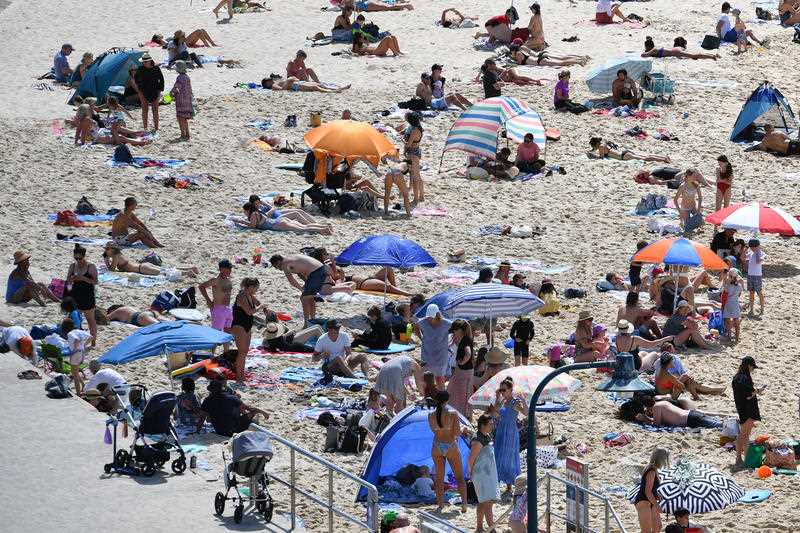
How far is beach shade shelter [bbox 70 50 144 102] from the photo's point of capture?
28875 millimetres

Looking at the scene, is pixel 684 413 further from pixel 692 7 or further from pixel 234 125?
pixel 692 7

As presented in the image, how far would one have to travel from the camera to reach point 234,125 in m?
28.5

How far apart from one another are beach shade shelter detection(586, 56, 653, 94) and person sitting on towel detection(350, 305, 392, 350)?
11780 mm

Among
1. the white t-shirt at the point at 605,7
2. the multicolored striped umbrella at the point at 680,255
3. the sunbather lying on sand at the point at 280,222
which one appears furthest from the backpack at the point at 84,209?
the white t-shirt at the point at 605,7

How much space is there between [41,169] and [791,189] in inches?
450

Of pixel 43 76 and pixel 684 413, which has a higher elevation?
pixel 43 76

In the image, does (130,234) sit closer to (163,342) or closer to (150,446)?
(163,342)

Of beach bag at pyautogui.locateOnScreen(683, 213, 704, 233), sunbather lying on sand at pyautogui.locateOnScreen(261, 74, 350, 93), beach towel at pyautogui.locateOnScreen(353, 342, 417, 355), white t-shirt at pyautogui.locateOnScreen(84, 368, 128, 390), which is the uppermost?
sunbather lying on sand at pyautogui.locateOnScreen(261, 74, 350, 93)

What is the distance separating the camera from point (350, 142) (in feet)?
79.2

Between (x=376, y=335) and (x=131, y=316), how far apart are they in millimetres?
2816

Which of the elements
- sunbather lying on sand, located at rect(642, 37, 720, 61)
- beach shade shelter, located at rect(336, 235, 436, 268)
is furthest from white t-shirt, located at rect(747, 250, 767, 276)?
sunbather lying on sand, located at rect(642, 37, 720, 61)

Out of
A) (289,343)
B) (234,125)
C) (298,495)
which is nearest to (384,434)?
(298,495)

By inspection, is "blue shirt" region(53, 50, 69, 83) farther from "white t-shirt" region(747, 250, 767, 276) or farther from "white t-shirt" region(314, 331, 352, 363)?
"white t-shirt" region(747, 250, 767, 276)

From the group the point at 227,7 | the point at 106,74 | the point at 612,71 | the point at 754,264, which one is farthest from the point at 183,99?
the point at 754,264
